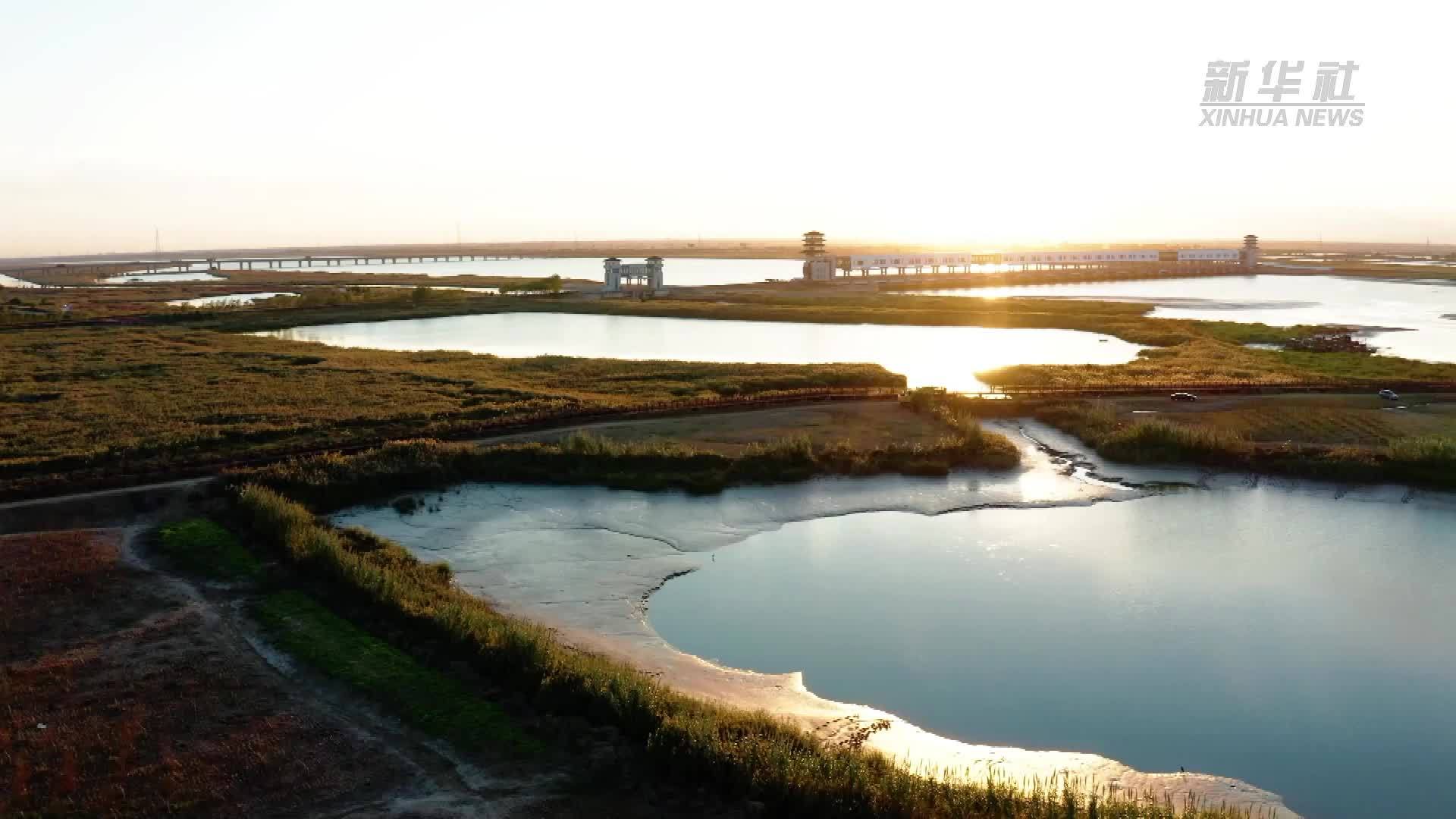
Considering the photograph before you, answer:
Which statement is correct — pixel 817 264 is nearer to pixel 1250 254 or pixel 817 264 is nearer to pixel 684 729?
pixel 1250 254

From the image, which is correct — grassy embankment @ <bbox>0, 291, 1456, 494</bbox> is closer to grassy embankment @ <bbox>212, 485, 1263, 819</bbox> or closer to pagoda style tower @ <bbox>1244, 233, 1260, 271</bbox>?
grassy embankment @ <bbox>212, 485, 1263, 819</bbox>

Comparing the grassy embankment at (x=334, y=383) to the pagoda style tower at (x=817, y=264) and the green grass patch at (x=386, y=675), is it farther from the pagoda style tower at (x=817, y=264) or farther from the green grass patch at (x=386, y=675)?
the pagoda style tower at (x=817, y=264)

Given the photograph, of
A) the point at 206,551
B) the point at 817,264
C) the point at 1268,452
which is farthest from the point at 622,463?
the point at 817,264

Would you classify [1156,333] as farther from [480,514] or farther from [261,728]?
[261,728]

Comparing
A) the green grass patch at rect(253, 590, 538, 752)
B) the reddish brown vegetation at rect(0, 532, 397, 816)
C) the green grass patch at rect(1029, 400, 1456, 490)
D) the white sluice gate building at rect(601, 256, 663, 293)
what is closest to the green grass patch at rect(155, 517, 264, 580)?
the reddish brown vegetation at rect(0, 532, 397, 816)

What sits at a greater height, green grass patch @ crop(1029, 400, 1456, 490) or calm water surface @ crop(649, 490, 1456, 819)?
green grass patch @ crop(1029, 400, 1456, 490)

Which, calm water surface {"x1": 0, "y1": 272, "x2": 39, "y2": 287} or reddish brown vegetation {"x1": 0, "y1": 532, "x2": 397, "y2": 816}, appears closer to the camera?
reddish brown vegetation {"x1": 0, "y1": 532, "x2": 397, "y2": 816}
